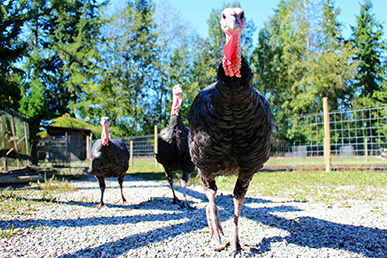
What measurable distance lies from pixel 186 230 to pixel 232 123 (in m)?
1.85

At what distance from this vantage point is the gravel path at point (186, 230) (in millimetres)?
2768

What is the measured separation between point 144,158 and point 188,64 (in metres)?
11.5

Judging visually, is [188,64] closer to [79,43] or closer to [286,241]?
[79,43]

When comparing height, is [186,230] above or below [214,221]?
below

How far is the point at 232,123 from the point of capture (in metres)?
2.31

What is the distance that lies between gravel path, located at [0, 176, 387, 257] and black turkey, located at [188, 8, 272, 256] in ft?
1.61

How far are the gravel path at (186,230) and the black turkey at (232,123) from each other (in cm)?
49

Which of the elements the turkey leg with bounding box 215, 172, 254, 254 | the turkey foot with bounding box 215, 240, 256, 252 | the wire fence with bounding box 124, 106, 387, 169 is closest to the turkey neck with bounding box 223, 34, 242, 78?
the turkey leg with bounding box 215, 172, 254, 254

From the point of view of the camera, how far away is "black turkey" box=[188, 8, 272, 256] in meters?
1.99

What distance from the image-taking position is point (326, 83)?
23609 mm

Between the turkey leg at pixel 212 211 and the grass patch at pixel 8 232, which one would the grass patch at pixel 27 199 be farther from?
the turkey leg at pixel 212 211

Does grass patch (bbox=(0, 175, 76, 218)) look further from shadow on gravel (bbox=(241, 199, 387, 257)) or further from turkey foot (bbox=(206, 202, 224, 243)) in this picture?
shadow on gravel (bbox=(241, 199, 387, 257))

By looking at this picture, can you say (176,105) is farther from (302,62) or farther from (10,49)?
(302,62)

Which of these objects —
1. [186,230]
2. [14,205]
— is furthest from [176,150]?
[14,205]
